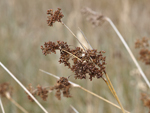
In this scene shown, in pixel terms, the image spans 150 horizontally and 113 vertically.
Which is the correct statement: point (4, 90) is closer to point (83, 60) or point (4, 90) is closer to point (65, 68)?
point (83, 60)

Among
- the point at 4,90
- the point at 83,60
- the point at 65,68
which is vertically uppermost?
the point at 65,68

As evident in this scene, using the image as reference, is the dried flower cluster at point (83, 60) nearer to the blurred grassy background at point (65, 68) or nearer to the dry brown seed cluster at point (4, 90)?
the dry brown seed cluster at point (4, 90)

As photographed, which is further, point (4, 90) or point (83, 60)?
point (4, 90)

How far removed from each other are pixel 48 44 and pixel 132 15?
535cm

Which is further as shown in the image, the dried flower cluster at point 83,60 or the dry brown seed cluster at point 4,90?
the dry brown seed cluster at point 4,90

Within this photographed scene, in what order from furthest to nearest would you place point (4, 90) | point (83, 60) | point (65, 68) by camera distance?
point (65, 68)
point (4, 90)
point (83, 60)

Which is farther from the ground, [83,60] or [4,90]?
[4,90]

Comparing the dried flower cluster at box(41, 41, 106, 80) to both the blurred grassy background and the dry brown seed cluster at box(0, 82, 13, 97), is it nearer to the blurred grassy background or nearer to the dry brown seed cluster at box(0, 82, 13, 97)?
the dry brown seed cluster at box(0, 82, 13, 97)

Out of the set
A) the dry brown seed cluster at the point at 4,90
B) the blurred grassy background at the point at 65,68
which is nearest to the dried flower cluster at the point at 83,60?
the dry brown seed cluster at the point at 4,90

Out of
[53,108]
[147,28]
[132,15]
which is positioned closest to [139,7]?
[132,15]

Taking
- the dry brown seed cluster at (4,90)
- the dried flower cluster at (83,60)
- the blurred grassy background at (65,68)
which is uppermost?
the blurred grassy background at (65,68)

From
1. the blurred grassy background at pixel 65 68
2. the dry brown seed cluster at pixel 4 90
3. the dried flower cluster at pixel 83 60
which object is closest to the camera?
the dried flower cluster at pixel 83 60

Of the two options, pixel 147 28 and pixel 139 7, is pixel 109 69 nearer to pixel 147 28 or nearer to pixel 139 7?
pixel 147 28

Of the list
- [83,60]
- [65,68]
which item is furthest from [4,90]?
[65,68]
